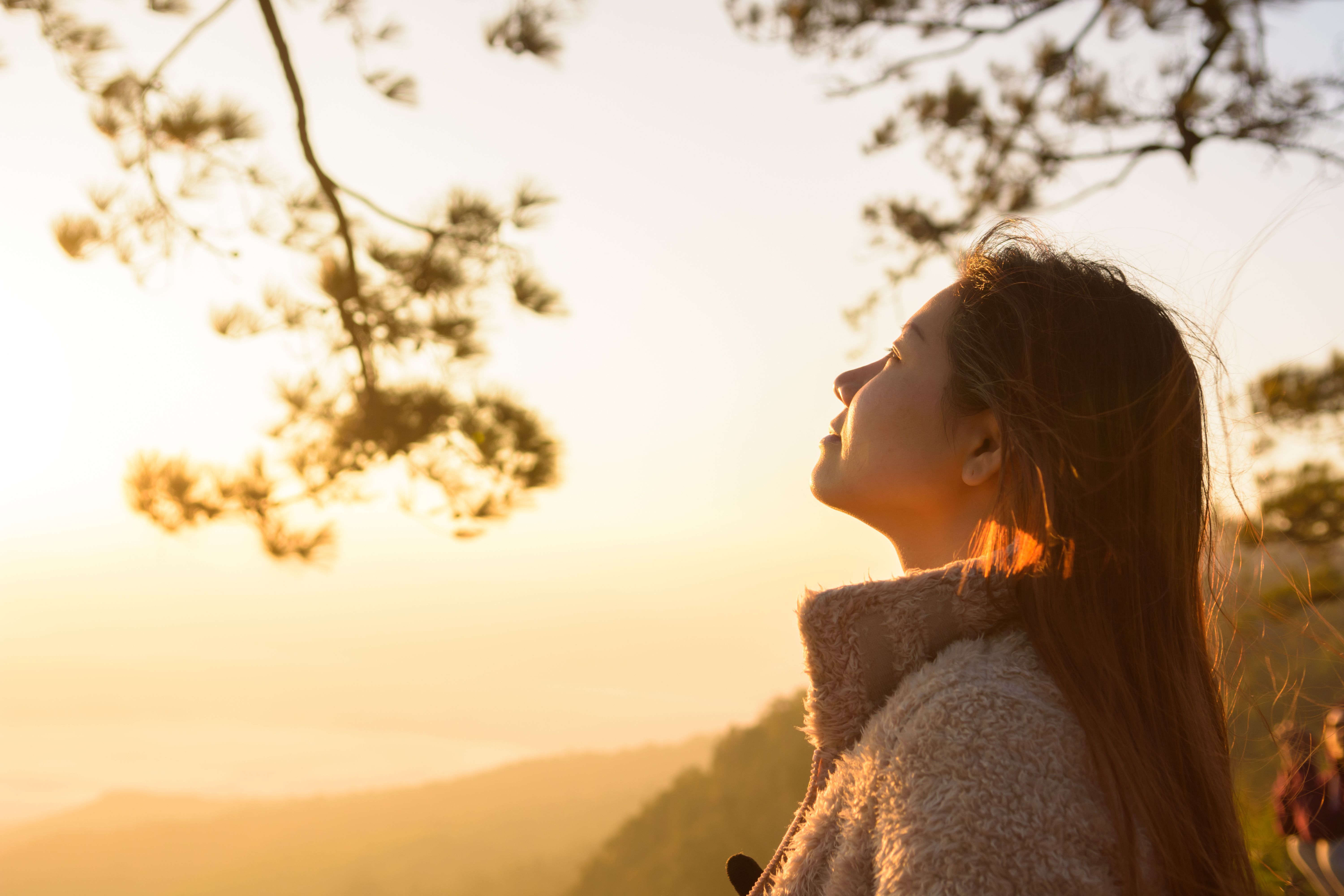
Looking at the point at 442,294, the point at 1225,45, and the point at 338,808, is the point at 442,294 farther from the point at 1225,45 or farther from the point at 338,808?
the point at 338,808

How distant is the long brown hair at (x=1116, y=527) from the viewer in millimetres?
628

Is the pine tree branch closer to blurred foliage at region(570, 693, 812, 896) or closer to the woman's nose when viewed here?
the woman's nose

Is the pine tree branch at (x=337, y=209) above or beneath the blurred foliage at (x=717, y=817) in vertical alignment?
above

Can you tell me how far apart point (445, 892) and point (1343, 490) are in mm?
6194

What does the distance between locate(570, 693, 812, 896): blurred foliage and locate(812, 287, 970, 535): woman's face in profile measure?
11.4ft

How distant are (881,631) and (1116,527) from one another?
223mm

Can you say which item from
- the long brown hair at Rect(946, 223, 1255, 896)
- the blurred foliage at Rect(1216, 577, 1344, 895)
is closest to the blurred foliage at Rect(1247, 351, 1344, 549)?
the blurred foliage at Rect(1216, 577, 1344, 895)

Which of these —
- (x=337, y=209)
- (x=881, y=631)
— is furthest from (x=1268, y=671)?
(x=337, y=209)

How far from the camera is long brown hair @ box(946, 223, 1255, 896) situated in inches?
24.7

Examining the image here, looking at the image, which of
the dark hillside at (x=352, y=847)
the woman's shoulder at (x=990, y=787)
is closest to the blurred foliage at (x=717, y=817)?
the dark hillside at (x=352, y=847)

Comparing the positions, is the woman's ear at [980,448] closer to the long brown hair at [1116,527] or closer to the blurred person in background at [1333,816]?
the long brown hair at [1116,527]

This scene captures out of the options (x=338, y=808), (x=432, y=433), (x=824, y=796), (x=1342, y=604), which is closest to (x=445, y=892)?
(x=338, y=808)

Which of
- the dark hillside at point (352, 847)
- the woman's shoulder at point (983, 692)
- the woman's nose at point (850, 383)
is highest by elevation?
the woman's nose at point (850, 383)

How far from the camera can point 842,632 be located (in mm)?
722
